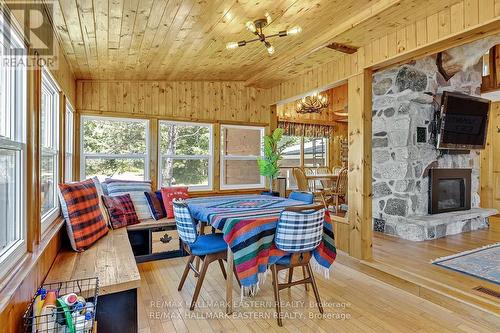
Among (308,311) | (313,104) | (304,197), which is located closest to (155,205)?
(304,197)

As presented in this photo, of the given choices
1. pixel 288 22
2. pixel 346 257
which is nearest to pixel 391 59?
pixel 288 22

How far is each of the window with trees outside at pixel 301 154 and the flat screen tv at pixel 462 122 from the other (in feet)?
11.3

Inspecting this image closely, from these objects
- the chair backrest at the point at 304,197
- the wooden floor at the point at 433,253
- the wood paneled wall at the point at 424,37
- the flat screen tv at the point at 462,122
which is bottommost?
the wooden floor at the point at 433,253

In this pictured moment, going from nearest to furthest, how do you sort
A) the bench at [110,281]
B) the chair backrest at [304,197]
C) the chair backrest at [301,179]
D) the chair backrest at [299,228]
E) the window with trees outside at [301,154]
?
the bench at [110,281], the chair backrest at [299,228], the chair backrest at [304,197], the chair backrest at [301,179], the window with trees outside at [301,154]

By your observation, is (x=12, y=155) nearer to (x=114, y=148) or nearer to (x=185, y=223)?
(x=185, y=223)

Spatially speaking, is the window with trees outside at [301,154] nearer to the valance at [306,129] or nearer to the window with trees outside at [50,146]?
the valance at [306,129]

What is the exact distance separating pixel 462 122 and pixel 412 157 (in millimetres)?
1108

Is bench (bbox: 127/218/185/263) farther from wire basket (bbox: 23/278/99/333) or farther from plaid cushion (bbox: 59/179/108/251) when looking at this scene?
wire basket (bbox: 23/278/99/333)

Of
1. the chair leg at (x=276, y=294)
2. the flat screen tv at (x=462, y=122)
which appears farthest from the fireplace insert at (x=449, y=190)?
the chair leg at (x=276, y=294)

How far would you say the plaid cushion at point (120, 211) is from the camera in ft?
10.9

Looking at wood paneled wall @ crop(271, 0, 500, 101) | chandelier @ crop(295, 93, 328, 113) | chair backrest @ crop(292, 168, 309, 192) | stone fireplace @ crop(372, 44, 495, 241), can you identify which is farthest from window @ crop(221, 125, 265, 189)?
stone fireplace @ crop(372, 44, 495, 241)

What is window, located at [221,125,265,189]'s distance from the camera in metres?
5.06

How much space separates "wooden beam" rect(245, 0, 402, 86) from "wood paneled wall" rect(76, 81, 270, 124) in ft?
1.57

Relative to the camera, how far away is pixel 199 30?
8.85 feet
